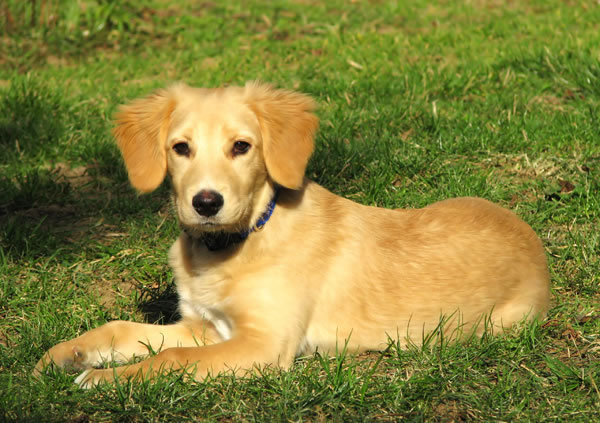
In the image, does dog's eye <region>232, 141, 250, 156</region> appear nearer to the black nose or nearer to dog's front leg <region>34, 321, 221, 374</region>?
the black nose

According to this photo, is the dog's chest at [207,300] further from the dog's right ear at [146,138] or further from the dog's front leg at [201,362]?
the dog's right ear at [146,138]

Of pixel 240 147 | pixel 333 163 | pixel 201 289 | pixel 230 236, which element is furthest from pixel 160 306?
pixel 333 163

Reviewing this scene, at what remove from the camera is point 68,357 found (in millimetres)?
3344

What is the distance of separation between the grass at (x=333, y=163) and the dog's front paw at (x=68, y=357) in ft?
0.37

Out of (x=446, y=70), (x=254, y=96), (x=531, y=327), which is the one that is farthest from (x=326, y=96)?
(x=531, y=327)

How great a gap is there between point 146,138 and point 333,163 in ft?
6.08

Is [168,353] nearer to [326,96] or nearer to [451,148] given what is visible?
[451,148]

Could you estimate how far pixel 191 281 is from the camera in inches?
139

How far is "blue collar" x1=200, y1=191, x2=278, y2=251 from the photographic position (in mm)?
3406

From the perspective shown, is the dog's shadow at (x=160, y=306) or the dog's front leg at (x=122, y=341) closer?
the dog's front leg at (x=122, y=341)

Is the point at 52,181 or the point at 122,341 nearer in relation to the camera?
the point at 122,341

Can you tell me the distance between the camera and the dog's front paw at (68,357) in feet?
10.8

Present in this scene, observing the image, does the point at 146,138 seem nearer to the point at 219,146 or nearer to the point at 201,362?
the point at 219,146

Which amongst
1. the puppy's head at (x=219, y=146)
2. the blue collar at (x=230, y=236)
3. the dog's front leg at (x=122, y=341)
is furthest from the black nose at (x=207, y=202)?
the dog's front leg at (x=122, y=341)
